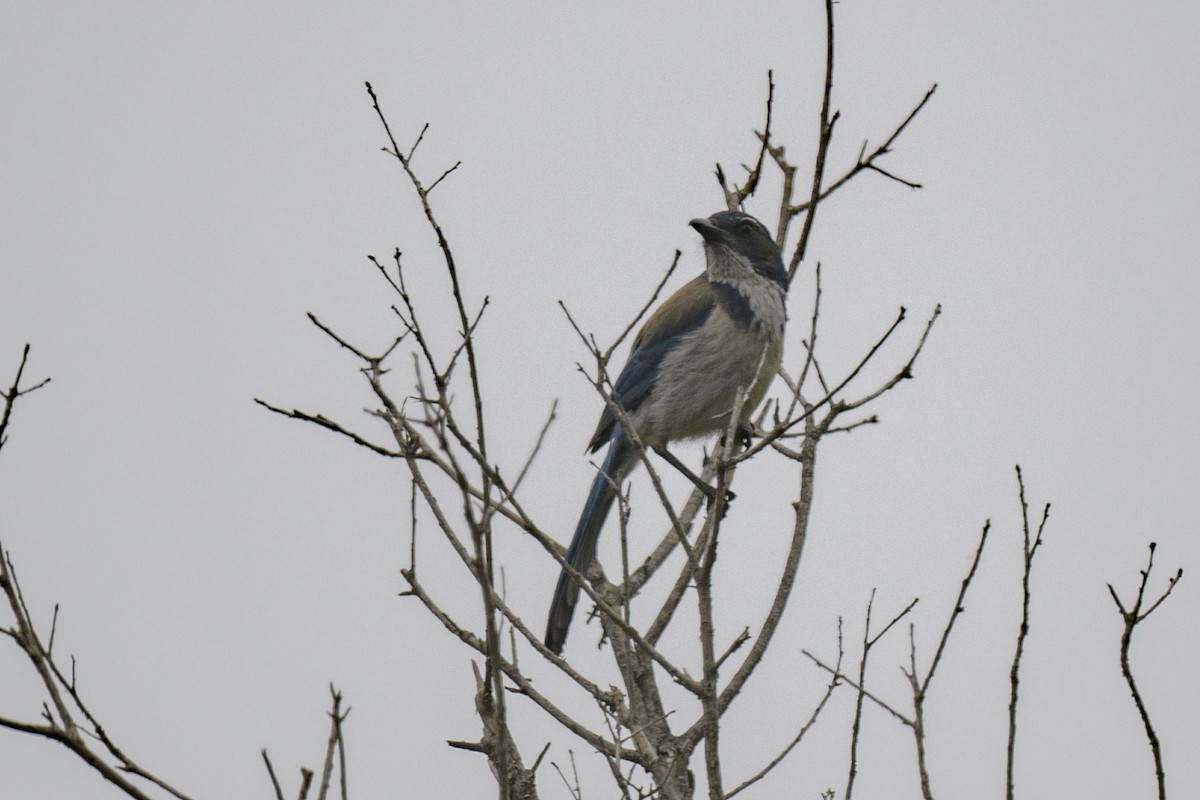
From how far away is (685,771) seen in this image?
4336 millimetres

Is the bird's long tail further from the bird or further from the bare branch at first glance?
the bare branch

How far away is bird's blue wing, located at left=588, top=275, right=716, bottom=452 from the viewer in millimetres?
7359

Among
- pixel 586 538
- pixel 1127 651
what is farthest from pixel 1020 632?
pixel 586 538

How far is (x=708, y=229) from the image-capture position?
7.60 m

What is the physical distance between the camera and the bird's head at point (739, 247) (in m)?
7.60

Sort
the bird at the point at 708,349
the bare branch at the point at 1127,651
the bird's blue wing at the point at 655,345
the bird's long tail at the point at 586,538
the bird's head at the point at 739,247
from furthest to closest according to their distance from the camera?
the bird's head at the point at 739,247 < the bird's blue wing at the point at 655,345 < the bird at the point at 708,349 < the bird's long tail at the point at 586,538 < the bare branch at the point at 1127,651

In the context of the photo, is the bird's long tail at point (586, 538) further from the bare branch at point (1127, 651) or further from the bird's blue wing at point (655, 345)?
the bare branch at point (1127, 651)

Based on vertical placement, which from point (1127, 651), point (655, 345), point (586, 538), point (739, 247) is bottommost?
point (1127, 651)

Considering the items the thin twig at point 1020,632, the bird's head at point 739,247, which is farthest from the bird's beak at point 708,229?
the thin twig at point 1020,632

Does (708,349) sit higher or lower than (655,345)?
lower

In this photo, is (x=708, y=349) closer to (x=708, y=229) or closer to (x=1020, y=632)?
(x=708, y=229)

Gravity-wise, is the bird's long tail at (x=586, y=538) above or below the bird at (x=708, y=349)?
below

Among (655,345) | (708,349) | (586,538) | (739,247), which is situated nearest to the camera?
(586,538)

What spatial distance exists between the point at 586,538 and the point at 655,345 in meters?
1.38
